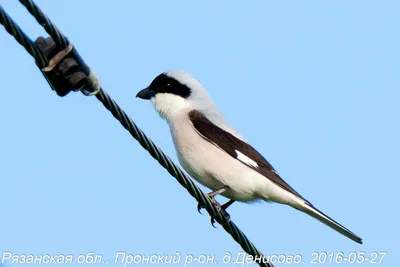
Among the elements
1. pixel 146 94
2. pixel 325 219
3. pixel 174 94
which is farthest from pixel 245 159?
pixel 146 94

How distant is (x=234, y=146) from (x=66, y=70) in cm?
262

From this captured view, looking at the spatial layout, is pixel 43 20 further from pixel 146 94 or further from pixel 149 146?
pixel 146 94

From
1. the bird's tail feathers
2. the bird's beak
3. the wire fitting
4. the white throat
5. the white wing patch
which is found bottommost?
the bird's tail feathers

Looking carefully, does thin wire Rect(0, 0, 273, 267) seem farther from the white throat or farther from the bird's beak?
the bird's beak

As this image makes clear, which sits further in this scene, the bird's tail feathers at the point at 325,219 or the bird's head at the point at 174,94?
the bird's head at the point at 174,94

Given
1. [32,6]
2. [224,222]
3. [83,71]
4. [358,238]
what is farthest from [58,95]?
[358,238]

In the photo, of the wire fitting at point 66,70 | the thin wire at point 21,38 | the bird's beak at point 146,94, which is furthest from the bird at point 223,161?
the thin wire at point 21,38

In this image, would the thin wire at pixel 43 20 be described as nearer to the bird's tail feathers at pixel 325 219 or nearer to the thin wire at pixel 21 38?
the thin wire at pixel 21 38

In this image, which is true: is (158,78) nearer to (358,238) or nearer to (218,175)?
(218,175)

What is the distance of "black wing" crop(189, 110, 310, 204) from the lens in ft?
18.1

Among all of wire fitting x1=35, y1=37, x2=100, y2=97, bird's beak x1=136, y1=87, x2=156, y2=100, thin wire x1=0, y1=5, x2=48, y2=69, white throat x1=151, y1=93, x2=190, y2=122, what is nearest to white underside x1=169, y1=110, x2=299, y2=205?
white throat x1=151, y1=93, x2=190, y2=122

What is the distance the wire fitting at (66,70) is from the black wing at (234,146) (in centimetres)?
244

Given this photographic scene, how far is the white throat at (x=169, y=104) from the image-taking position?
20.1 feet

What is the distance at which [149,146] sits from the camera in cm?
343
